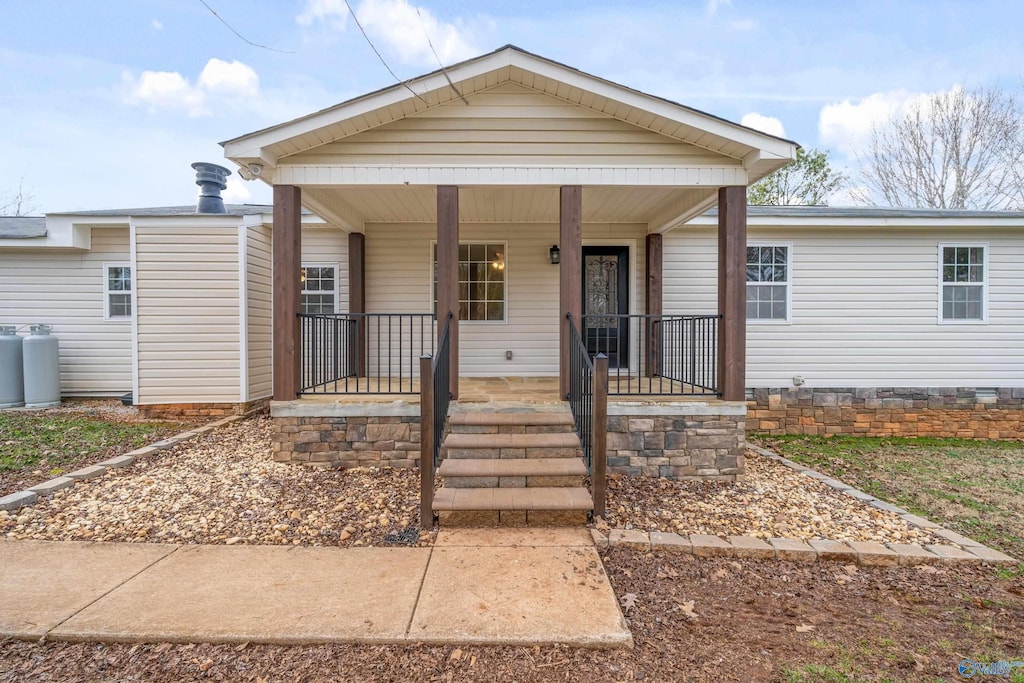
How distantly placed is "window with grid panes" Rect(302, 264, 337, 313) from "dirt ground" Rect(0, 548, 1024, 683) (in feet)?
18.0

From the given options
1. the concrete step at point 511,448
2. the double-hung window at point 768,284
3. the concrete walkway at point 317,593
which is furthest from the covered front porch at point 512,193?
the double-hung window at point 768,284

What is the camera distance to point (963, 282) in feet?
23.2

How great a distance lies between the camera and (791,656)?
2.10m

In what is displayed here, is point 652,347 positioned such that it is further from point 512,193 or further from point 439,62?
point 439,62

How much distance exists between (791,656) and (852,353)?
6493 mm

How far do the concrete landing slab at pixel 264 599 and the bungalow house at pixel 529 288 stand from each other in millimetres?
1591

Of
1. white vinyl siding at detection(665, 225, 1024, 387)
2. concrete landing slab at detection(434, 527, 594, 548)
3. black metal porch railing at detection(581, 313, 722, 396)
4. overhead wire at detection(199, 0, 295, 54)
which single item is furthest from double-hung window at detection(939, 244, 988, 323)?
overhead wire at detection(199, 0, 295, 54)

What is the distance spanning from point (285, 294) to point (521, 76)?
3061mm

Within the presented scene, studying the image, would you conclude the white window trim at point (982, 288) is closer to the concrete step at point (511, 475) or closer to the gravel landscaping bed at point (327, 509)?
the gravel landscaping bed at point (327, 509)

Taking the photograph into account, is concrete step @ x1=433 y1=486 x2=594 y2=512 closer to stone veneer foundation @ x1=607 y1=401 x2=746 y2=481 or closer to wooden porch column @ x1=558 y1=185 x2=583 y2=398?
stone veneer foundation @ x1=607 y1=401 x2=746 y2=481

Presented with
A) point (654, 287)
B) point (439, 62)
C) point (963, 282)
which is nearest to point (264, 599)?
point (439, 62)

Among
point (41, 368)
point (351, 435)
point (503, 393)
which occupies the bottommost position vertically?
point (351, 435)

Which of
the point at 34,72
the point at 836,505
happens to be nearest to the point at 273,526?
the point at 836,505

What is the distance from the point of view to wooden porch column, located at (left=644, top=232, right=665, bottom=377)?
6570mm
